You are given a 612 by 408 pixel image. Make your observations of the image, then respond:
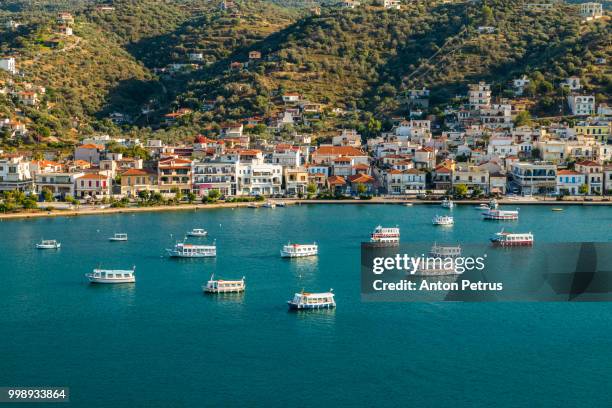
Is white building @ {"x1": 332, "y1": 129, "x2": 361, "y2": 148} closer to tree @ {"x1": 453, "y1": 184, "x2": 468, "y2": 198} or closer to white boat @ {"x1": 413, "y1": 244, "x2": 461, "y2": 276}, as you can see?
tree @ {"x1": 453, "y1": 184, "x2": 468, "y2": 198}

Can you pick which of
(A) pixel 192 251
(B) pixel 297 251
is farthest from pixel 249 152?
(B) pixel 297 251

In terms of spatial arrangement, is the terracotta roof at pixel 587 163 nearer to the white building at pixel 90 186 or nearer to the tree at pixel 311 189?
the tree at pixel 311 189

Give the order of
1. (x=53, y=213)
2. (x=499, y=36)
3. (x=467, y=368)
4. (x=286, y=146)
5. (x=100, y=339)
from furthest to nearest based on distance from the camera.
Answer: (x=499, y=36)
(x=286, y=146)
(x=53, y=213)
(x=100, y=339)
(x=467, y=368)

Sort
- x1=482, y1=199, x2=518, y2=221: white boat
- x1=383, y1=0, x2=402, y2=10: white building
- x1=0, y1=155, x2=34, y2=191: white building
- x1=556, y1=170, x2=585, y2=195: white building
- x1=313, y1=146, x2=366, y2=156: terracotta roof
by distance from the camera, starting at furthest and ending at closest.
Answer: x1=383, y1=0, x2=402, y2=10: white building, x1=313, y1=146, x2=366, y2=156: terracotta roof, x1=556, y1=170, x2=585, y2=195: white building, x1=0, y1=155, x2=34, y2=191: white building, x1=482, y1=199, x2=518, y2=221: white boat

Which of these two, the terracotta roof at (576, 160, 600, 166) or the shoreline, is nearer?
the shoreline

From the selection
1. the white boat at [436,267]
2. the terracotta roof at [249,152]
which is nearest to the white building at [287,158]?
the terracotta roof at [249,152]

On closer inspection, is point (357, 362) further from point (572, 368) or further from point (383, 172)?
point (383, 172)

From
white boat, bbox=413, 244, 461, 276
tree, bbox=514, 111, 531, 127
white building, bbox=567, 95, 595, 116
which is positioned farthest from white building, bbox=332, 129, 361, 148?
white boat, bbox=413, 244, 461, 276

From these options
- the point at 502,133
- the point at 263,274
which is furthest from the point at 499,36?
the point at 263,274
